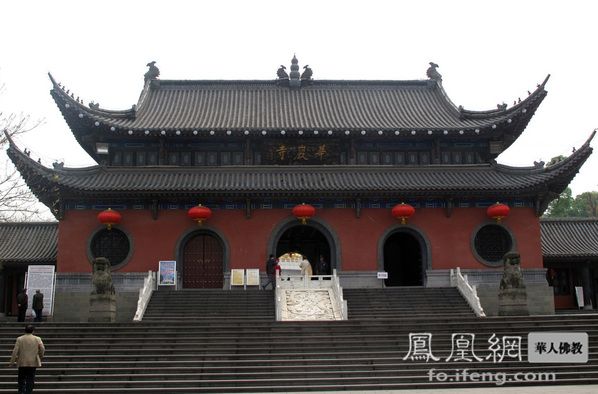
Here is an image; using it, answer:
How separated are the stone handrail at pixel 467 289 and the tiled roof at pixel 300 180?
2716mm

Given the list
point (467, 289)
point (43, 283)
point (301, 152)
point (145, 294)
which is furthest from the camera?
point (301, 152)

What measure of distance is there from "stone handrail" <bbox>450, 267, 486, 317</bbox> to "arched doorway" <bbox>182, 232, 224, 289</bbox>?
7607 millimetres

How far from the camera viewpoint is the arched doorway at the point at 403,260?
20.9 m

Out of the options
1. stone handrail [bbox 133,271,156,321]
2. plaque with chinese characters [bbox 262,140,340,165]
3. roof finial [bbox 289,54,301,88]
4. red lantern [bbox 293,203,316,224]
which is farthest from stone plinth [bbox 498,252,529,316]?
roof finial [bbox 289,54,301,88]

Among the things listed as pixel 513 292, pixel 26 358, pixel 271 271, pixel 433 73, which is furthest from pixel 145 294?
pixel 433 73

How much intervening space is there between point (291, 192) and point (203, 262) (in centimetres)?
380

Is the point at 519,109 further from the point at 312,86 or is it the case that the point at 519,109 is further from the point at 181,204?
the point at 181,204

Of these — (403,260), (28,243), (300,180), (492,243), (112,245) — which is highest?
(300,180)

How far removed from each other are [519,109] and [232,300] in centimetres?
1180

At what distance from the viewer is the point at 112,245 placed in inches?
759

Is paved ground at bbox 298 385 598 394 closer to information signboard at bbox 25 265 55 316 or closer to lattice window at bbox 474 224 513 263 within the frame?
lattice window at bbox 474 224 513 263

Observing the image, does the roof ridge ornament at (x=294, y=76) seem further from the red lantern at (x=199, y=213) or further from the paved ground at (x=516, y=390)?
the paved ground at (x=516, y=390)

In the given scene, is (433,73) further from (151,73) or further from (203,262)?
(203,262)

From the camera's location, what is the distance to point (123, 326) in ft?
42.7
